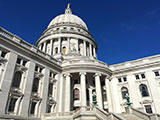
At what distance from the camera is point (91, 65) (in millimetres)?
30078

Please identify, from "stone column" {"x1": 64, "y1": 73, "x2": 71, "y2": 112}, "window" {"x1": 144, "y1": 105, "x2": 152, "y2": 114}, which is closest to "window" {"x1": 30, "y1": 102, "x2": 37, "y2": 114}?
"stone column" {"x1": 64, "y1": 73, "x2": 71, "y2": 112}

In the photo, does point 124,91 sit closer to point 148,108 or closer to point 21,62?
point 148,108

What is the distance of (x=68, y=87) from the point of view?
28859mm

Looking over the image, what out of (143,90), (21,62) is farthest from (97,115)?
(143,90)

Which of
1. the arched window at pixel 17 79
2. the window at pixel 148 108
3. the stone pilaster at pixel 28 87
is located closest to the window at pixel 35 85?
the stone pilaster at pixel 28 87

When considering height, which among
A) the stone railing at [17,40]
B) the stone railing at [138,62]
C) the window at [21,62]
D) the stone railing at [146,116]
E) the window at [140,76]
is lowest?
the stone railing at [146,116]

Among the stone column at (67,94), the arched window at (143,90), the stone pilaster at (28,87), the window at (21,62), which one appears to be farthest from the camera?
the arched window at (143,90)

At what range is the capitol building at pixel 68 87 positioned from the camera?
19645 millimetres

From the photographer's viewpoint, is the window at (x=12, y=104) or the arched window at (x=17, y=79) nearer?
the window at (x=12, y=104)

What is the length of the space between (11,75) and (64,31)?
1255 inches

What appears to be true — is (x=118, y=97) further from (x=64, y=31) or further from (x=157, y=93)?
(x=64, y=31)

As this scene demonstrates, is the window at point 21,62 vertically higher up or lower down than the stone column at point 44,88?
higher up

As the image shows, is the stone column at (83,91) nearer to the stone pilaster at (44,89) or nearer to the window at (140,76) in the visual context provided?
the stone pilaster at (44,89)

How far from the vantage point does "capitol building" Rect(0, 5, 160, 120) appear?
19645 millimetres
